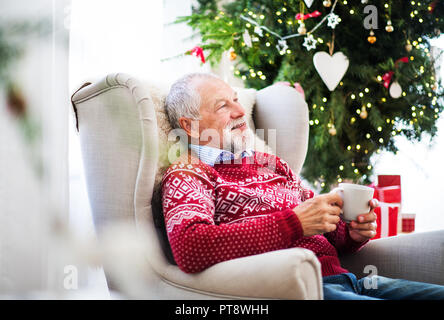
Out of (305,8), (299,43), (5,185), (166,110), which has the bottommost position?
(5,185)

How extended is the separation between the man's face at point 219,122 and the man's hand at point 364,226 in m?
0.42

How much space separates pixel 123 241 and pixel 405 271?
853 millimetres

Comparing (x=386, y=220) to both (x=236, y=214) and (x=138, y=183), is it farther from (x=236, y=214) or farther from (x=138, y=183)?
(x=138, y=183)

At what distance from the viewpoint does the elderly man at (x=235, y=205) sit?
2.96 feet

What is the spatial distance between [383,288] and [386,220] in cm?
131

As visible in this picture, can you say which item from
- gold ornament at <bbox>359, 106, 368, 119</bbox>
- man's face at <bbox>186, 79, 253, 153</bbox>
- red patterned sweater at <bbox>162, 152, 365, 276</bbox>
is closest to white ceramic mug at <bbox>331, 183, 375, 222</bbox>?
red patterned sweater at <bbox>162, 152, 365, 276</bbox>

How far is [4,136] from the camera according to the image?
1.25 m

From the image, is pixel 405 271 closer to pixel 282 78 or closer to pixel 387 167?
pixel 282 78

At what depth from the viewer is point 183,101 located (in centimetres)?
124

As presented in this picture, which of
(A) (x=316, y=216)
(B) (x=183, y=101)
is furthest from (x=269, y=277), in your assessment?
(B) (x=183, y=101)

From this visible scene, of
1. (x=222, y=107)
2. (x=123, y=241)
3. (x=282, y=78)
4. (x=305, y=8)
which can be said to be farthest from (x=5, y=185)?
(x=305, y=8)

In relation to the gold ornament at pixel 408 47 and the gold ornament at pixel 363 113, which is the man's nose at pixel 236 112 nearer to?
the gold ornament at pixel 363 113

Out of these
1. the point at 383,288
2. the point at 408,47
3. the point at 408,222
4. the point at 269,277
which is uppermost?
the point at 408,47
